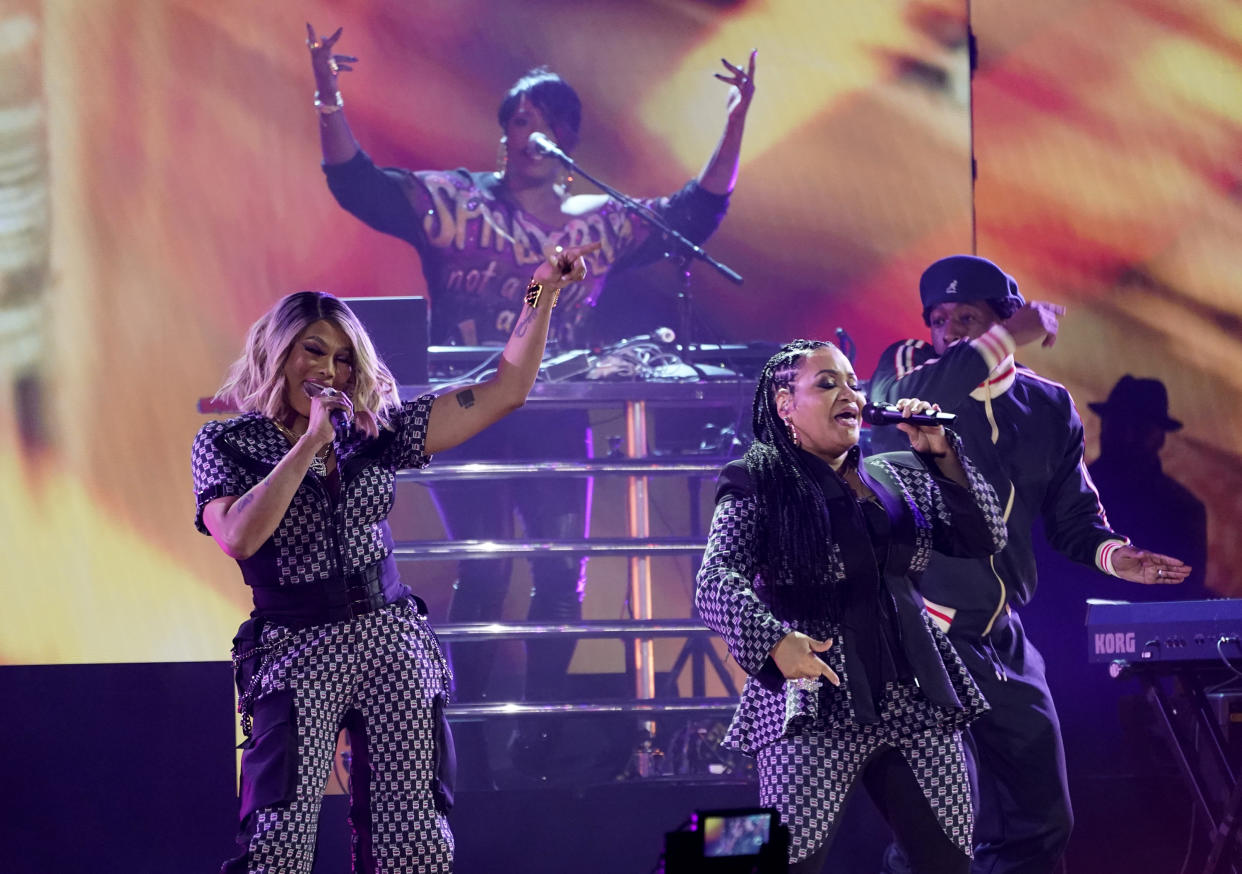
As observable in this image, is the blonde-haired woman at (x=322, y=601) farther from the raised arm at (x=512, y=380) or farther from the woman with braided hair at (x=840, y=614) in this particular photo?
the woman with braided hair at (x=840, y=614)

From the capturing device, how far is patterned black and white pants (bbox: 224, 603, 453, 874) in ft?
8.61

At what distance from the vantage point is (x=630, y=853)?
4480 mm

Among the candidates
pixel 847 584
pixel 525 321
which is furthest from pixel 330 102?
pixel 847 584

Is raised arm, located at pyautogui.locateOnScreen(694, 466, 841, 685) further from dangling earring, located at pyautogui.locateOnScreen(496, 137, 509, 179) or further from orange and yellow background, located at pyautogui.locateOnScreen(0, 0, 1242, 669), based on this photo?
dangling earring, located at pyautogui.locateOnScreen(496, 137, 509, 179)

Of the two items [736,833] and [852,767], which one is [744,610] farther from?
[736,833]

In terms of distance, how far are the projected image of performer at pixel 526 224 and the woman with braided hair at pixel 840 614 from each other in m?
2.32

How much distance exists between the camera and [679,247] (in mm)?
5305

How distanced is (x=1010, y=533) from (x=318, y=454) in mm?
2051

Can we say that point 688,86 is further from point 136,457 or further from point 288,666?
point 288,666

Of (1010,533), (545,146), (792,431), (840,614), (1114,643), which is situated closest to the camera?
(840,614)

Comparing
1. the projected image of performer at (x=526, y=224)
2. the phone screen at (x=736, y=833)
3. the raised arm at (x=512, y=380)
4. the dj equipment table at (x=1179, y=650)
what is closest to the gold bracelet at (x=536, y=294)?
the raised arm at (x=512, y=380)

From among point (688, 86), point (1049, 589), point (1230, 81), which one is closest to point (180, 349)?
point (688, 86)

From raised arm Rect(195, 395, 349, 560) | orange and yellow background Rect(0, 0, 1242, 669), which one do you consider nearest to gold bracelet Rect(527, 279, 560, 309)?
raised arm Rect(195, 395, 349, 560)

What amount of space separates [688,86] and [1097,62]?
5.96ft
